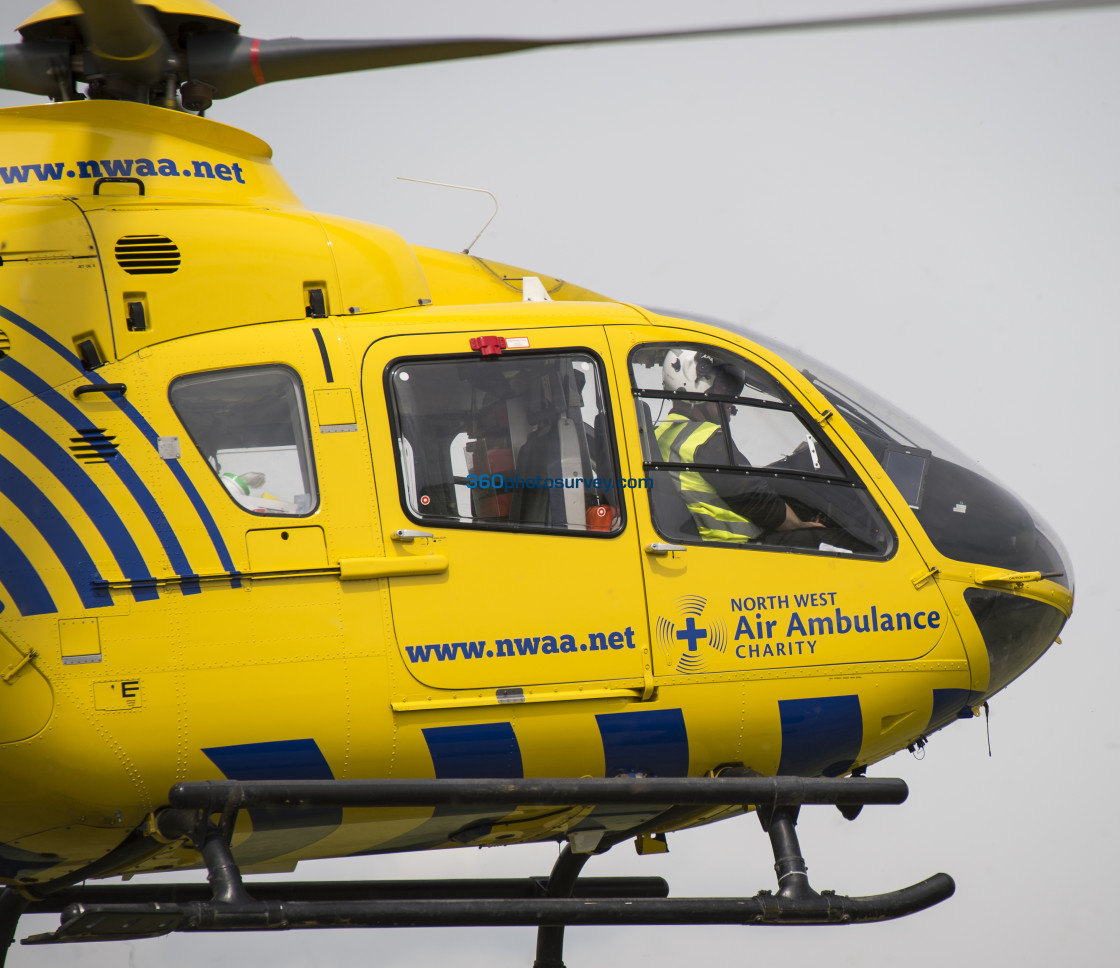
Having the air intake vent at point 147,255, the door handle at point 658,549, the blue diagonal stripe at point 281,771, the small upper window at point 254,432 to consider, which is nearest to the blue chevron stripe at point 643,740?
the door handle at point 658,549

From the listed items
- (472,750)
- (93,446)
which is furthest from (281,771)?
(93,446)

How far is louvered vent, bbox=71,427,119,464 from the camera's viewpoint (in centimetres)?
561

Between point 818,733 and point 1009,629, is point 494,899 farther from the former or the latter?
point 1009,629

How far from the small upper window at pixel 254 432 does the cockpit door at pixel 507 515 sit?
1.05ft

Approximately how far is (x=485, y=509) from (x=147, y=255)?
6.00 ft

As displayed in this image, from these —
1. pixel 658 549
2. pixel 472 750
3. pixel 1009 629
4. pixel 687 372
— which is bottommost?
pixel 472 750

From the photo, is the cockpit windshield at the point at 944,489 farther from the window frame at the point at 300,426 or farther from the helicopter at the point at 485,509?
the window frame at the point at 300,426

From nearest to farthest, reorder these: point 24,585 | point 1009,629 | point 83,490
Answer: point 24,585
point 83,490
point 1009,629

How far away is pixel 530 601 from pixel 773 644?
1114 mm

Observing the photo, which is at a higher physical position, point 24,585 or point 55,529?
point 55,529

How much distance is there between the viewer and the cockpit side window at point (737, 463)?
242 inches

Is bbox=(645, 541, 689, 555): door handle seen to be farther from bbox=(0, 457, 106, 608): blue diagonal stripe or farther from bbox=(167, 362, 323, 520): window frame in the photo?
bbox=(0, 457, 106, 608): blue diagonal stripe

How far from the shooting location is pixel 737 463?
6.32m

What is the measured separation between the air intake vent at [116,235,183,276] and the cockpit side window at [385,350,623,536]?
1075mm
